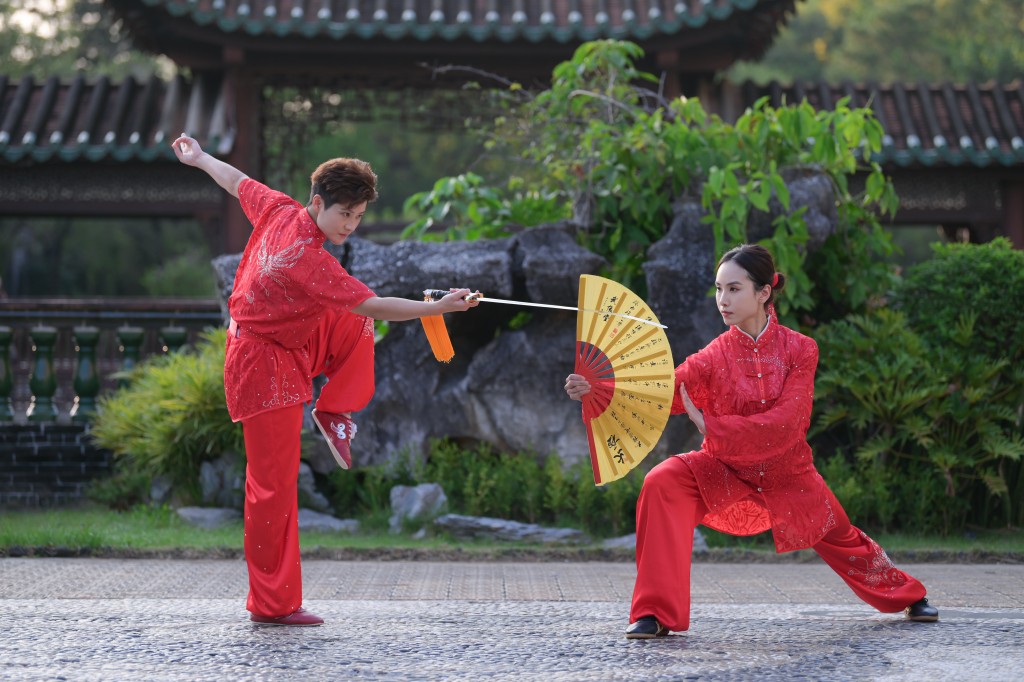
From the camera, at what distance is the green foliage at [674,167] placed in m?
7.66

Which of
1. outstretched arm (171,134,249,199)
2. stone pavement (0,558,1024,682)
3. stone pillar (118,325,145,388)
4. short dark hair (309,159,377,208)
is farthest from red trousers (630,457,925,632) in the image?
stone pillar (118,325,145,388)

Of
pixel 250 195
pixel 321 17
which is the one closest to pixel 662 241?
pixel 250 195

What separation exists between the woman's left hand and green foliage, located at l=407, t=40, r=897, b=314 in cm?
310

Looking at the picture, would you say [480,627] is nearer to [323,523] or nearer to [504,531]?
[504,531]

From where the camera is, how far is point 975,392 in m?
7.16

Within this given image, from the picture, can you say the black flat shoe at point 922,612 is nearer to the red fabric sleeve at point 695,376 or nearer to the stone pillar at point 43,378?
the red fabric sleeve at point 695,376

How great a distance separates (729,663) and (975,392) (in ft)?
12.7

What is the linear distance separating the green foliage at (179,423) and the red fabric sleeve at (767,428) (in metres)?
3.81

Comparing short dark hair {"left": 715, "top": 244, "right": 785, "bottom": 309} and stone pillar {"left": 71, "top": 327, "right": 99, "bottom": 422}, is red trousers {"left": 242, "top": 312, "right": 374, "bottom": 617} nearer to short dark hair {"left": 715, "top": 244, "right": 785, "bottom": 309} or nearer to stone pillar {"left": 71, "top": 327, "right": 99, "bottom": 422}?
short dark hair {"left": 715, "top": 244, "right": 785, "bottom": 309}

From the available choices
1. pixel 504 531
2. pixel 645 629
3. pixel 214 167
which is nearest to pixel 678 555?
pixel 645 629

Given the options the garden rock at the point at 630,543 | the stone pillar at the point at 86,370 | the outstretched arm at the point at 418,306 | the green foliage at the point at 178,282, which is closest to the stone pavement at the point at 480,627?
the garden rock at the point at 630,543

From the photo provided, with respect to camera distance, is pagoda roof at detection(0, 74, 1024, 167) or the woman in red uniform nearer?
the woman in red uniform

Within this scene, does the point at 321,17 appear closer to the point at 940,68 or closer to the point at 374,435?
the point at 374,435

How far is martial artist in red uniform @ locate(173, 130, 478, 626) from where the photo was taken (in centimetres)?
448
